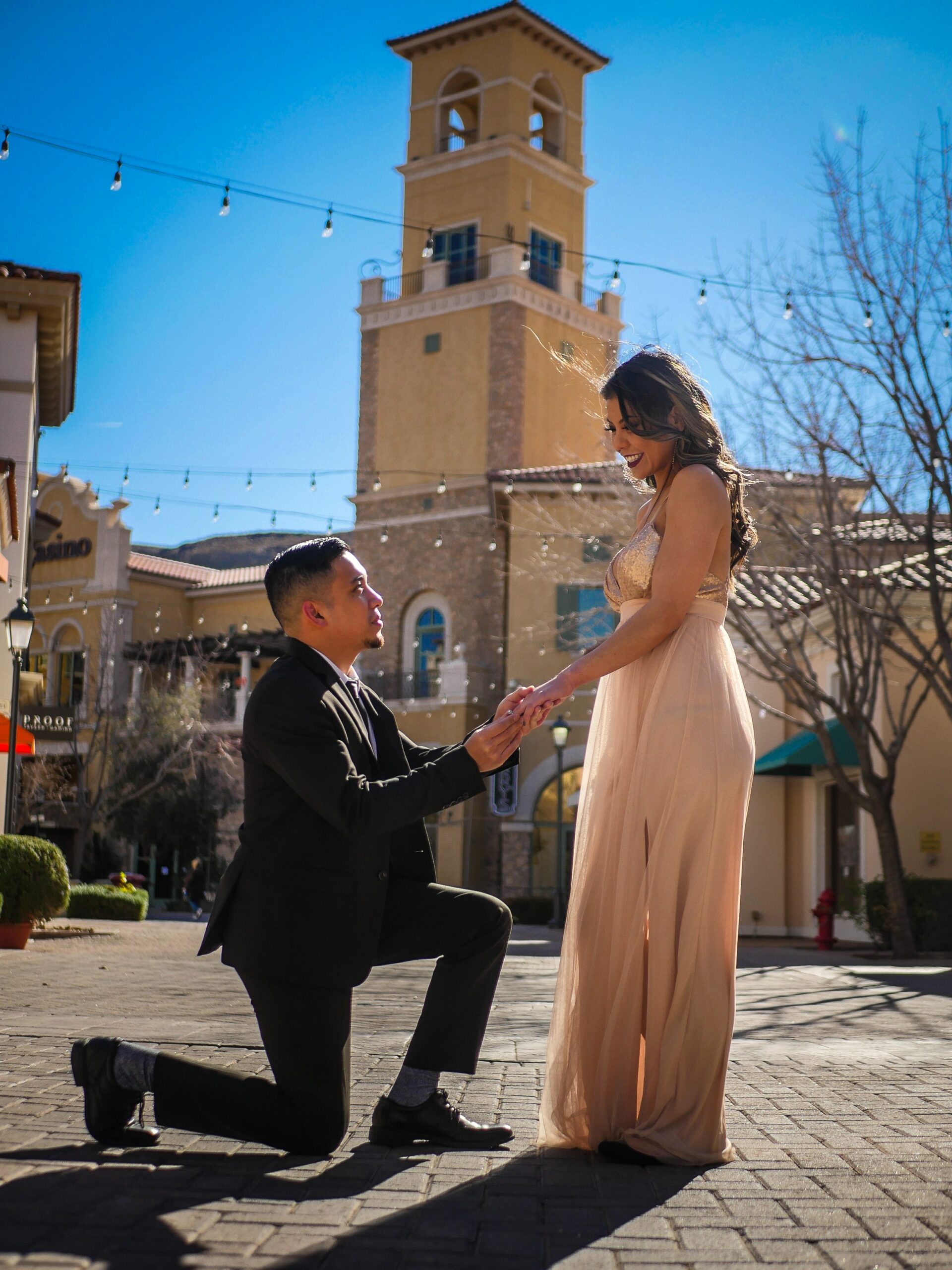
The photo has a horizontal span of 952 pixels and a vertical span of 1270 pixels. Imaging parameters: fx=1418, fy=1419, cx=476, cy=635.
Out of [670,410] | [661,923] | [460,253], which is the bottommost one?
[661,923]

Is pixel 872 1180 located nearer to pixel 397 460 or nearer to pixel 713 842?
pixel 713 842

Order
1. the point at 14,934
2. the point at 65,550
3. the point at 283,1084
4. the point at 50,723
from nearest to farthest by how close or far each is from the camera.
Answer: the point at 283,1084 → the point at 14,934 → the point at 50,723 → the point at 65,550

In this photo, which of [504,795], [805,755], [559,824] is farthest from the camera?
[504,795]

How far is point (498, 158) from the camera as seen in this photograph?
1346 inches

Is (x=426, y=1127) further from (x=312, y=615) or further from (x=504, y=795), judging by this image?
(x=504, y=795)

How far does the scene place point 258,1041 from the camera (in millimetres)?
5641

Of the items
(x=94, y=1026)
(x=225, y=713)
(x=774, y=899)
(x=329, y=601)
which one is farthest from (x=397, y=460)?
(x=329, y=601)

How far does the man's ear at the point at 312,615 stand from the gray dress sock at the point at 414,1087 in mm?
1166

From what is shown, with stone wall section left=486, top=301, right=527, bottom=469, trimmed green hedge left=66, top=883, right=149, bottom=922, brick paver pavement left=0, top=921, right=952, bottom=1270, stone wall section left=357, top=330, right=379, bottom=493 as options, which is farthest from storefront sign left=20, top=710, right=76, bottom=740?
brick paver pavement left=0, top=921, right=952, bottom=1270

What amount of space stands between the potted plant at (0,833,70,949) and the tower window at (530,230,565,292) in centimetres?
2494

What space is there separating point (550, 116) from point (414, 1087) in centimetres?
3601

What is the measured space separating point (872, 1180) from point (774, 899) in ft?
69.8

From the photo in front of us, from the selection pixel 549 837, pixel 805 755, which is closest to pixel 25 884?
pixel 805 755

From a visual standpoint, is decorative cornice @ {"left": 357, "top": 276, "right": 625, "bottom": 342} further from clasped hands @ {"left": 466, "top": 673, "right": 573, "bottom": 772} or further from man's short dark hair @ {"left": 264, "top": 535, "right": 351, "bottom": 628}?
clasped hands @ {"left": 466, "top": 673, "right": 573, "bottom": 772}
